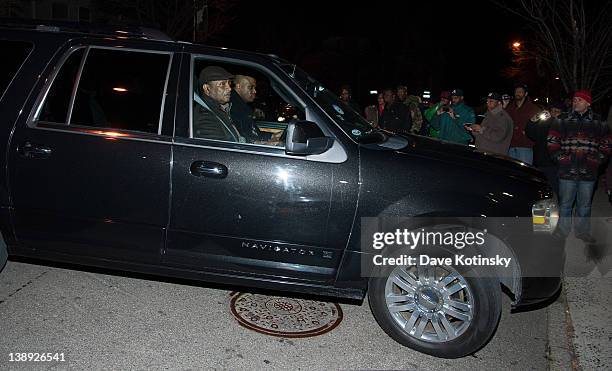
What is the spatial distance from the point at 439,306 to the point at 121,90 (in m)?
2.73

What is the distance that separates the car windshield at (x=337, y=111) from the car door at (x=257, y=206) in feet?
0.53

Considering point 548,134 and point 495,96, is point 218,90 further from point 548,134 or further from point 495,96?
point 495,96

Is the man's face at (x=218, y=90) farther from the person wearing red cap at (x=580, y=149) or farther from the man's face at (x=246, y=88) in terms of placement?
the person wearing red cap at (x=580, y=149)

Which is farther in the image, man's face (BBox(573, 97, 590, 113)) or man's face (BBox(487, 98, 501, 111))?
man's face (BBox(487, 98, 501, 111))

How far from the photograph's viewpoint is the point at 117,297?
4445 millimetres

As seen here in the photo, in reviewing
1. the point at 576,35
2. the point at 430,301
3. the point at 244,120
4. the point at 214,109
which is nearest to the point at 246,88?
the point at 244,120

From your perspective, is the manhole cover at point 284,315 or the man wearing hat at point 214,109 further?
the manhole cover at point 284,315

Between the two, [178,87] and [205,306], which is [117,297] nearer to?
[205,306]

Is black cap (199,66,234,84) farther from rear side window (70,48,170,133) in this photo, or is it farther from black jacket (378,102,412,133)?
black jacket (378,102,412,133)

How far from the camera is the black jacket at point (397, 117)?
9312 millimetres

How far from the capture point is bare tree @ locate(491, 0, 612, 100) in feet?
37.9

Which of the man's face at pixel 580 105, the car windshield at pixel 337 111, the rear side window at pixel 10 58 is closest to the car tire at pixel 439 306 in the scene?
the car windshield at pixel 337 111

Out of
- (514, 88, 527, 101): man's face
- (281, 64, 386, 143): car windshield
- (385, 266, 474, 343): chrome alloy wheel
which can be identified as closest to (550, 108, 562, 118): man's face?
(514, 88, 527, 101): man's face

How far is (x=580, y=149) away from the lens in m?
6.07
